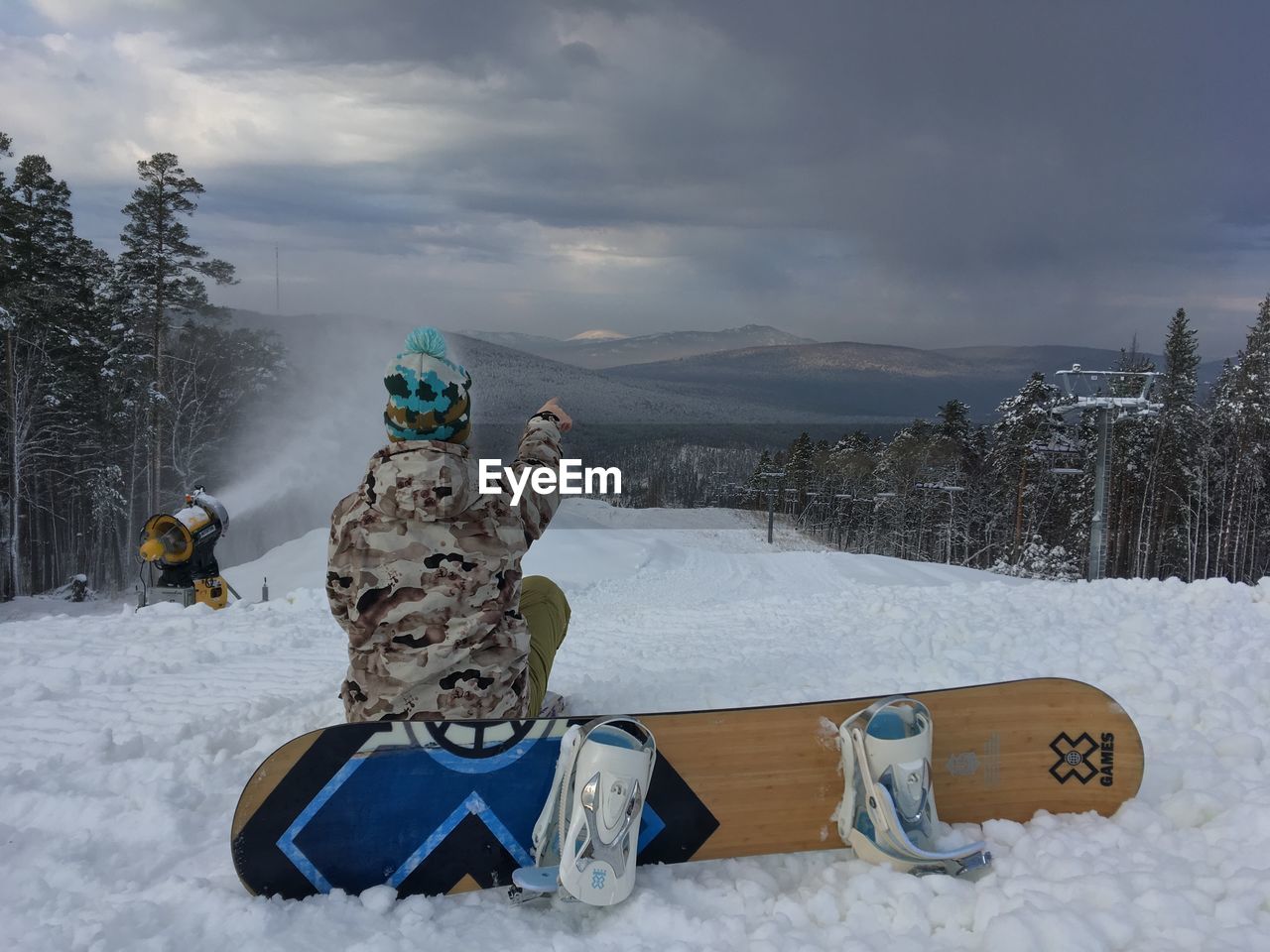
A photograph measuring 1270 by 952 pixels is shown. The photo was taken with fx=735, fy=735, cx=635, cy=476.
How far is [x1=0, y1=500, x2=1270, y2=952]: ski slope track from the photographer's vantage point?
6.89ft

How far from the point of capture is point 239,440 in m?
32.1

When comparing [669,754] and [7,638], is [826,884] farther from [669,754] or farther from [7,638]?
[7,638]

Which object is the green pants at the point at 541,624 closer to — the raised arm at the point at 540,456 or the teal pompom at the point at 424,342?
the raised arm at the point at 540,456

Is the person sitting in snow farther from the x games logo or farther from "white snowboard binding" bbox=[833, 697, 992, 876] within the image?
the x games logo

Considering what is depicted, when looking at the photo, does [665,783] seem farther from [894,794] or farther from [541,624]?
[541,624]

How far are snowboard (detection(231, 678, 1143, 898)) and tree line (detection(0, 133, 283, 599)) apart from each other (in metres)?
26.6

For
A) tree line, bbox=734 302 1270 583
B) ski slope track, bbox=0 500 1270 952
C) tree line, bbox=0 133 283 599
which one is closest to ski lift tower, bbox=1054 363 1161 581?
tree line, bbox=734 302 1270 583

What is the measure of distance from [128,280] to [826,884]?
1256 inches

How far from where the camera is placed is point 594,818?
229 centimetres

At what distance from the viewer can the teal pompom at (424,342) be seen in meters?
2.78

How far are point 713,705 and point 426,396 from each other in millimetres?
2696

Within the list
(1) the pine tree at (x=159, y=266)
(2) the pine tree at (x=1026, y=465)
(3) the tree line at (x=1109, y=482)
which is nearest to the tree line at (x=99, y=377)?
(1) the pine tree at (x=159, y=266)

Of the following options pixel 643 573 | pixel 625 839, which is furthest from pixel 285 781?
pixel 643 573

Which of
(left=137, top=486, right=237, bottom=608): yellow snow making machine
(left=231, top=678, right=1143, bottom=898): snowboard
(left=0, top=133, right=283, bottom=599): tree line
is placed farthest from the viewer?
(left=0, top=133, right=283, bottom=599): tree line
